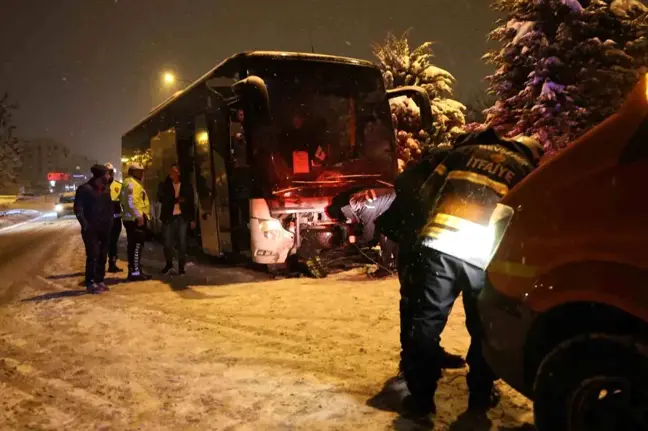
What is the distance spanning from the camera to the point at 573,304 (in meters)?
2.36

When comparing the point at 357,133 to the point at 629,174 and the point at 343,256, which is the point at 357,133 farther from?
the point at 629,174

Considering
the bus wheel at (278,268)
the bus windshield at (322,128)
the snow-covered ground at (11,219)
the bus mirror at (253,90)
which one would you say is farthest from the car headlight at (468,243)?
the snow-covered ground at (11,219)

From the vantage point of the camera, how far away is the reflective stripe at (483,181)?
132 inches

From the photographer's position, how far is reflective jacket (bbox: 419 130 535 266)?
3.36m

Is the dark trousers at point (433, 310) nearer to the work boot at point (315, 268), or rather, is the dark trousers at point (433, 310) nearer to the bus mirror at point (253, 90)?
the bus mirror at point (253, 90)

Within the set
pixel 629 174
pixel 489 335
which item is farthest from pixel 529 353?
pixel 629 174

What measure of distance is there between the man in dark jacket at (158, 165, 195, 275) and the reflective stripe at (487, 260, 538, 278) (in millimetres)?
7111

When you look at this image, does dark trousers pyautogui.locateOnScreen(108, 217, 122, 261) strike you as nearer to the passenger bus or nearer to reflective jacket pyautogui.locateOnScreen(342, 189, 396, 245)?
the passenger bus

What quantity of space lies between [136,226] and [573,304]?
756 centimetres

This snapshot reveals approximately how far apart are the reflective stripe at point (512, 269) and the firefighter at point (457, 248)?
1.49ft

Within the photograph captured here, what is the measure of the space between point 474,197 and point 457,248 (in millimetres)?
325

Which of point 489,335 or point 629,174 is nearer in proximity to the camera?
point 629,174

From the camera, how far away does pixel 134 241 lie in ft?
28.9

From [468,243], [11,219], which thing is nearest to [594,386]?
[468,243]
